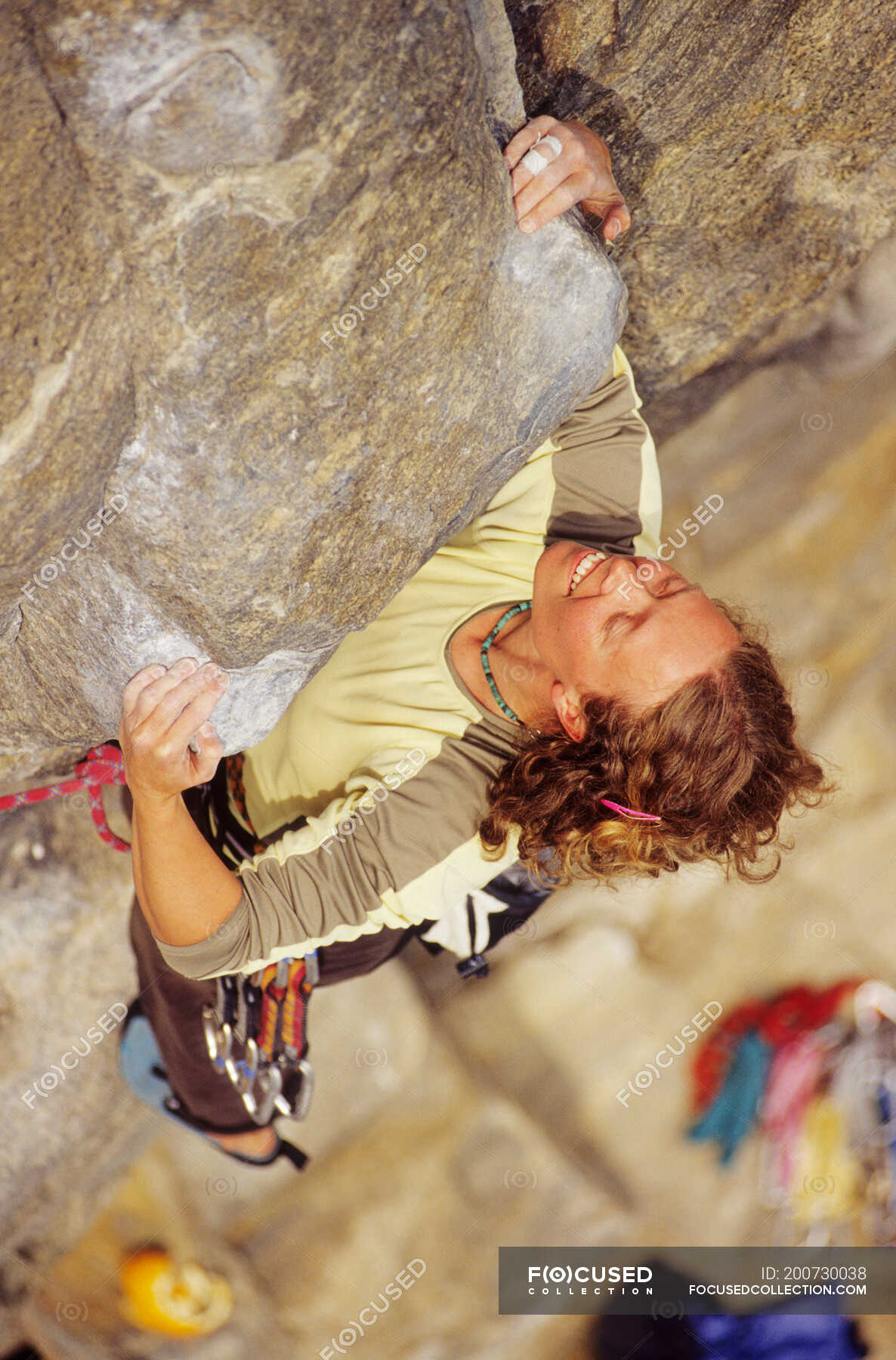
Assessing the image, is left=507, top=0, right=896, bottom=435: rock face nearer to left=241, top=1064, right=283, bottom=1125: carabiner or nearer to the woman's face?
the woman's face

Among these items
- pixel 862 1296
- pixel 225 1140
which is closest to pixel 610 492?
pixel 225 1140

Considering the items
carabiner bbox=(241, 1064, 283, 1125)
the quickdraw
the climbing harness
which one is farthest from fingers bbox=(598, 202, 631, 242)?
carabiner bbox=(241, 1064, 283, 1125)

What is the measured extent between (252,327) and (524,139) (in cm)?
64

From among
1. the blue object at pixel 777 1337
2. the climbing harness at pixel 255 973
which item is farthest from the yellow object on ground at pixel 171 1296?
the blue object at pixel 777 1337

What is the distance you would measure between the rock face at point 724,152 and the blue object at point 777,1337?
3064mm

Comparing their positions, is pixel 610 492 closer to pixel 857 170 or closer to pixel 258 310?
pixel 258 310

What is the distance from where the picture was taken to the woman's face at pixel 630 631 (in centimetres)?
162

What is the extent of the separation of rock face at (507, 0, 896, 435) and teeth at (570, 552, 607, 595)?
92 centimetres

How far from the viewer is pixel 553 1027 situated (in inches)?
115

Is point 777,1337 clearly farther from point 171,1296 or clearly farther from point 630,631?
point 630,631

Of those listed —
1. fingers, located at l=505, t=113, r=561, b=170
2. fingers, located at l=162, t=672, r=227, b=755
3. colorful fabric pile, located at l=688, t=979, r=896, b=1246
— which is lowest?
colorful fabric pile, located at l=688, t=979, r=896, b=1246

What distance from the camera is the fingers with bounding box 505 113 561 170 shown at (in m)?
1.44

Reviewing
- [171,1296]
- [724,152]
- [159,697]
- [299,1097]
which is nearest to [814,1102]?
[299,1097]

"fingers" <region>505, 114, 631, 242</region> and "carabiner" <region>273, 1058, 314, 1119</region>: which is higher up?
"fingers" <region>505, 114, 631, 242</region>
